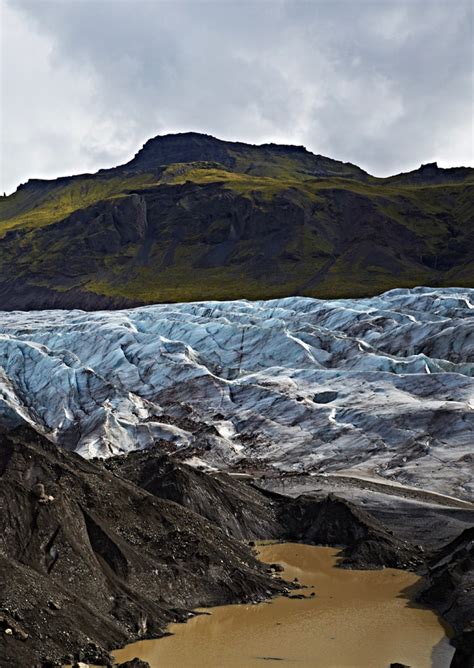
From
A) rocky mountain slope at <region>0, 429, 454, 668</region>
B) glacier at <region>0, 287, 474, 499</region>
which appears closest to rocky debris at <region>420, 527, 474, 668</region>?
rocky mountain slope at <region>0, 429, 454, 668</region>

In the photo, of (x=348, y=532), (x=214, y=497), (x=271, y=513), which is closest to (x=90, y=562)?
(x=214, y=497)

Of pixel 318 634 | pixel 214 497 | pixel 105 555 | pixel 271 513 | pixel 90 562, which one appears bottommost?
pixel 318 634

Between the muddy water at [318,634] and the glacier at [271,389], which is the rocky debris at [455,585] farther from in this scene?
the glacier at [271,389]

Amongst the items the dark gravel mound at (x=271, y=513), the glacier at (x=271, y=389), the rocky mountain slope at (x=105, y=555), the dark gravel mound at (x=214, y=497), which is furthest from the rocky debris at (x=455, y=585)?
the glacier at (x=271, y=389)

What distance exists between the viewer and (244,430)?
64062mm

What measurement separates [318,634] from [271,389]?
43.9 meters

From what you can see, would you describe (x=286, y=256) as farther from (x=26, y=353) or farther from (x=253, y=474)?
(x=253, y=474)

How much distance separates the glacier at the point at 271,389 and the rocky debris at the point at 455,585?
1469cm

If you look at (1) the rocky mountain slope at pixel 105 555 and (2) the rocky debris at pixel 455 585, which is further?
(2) the rocky debris at pixel 455 585

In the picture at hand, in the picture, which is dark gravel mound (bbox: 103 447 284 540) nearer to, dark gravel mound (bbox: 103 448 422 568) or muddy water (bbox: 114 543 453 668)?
dark gravel mound (bbox: 103 448 422 568)

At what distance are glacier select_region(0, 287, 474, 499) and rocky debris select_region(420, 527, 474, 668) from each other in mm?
14694

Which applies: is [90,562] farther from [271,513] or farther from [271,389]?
[271,389]

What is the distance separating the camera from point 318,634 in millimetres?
26391

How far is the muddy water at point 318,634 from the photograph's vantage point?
79.0ft
